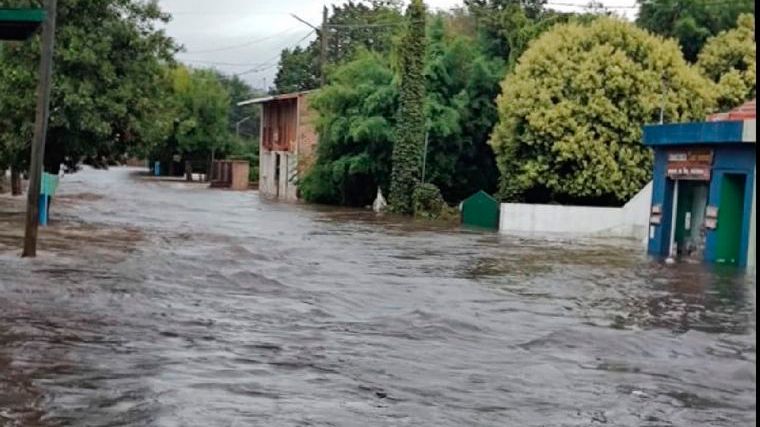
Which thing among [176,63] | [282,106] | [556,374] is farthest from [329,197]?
[556,374]

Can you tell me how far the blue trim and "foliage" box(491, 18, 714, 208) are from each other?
7885 millimetres

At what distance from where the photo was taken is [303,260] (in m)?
22.5

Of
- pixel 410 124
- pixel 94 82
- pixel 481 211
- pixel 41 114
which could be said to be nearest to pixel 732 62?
pixel 410 124

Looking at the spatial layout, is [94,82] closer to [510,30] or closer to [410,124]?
[410,124]

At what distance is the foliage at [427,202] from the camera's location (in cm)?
4450

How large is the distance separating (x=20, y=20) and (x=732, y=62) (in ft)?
131

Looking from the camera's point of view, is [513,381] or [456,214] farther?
[456,214]

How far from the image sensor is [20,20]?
43.2ft

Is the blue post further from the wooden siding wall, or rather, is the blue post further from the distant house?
the wooden siding wall

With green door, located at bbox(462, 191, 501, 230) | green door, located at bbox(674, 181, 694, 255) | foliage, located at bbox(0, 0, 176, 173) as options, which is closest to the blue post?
foliage, located at bbox(0, 0, 176, 173)

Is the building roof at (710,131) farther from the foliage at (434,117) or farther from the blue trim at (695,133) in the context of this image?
the foliage at (434,117)

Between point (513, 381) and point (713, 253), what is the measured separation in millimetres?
17905

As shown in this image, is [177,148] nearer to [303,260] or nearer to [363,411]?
[303,260]

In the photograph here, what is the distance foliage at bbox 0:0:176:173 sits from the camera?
27172 mm
